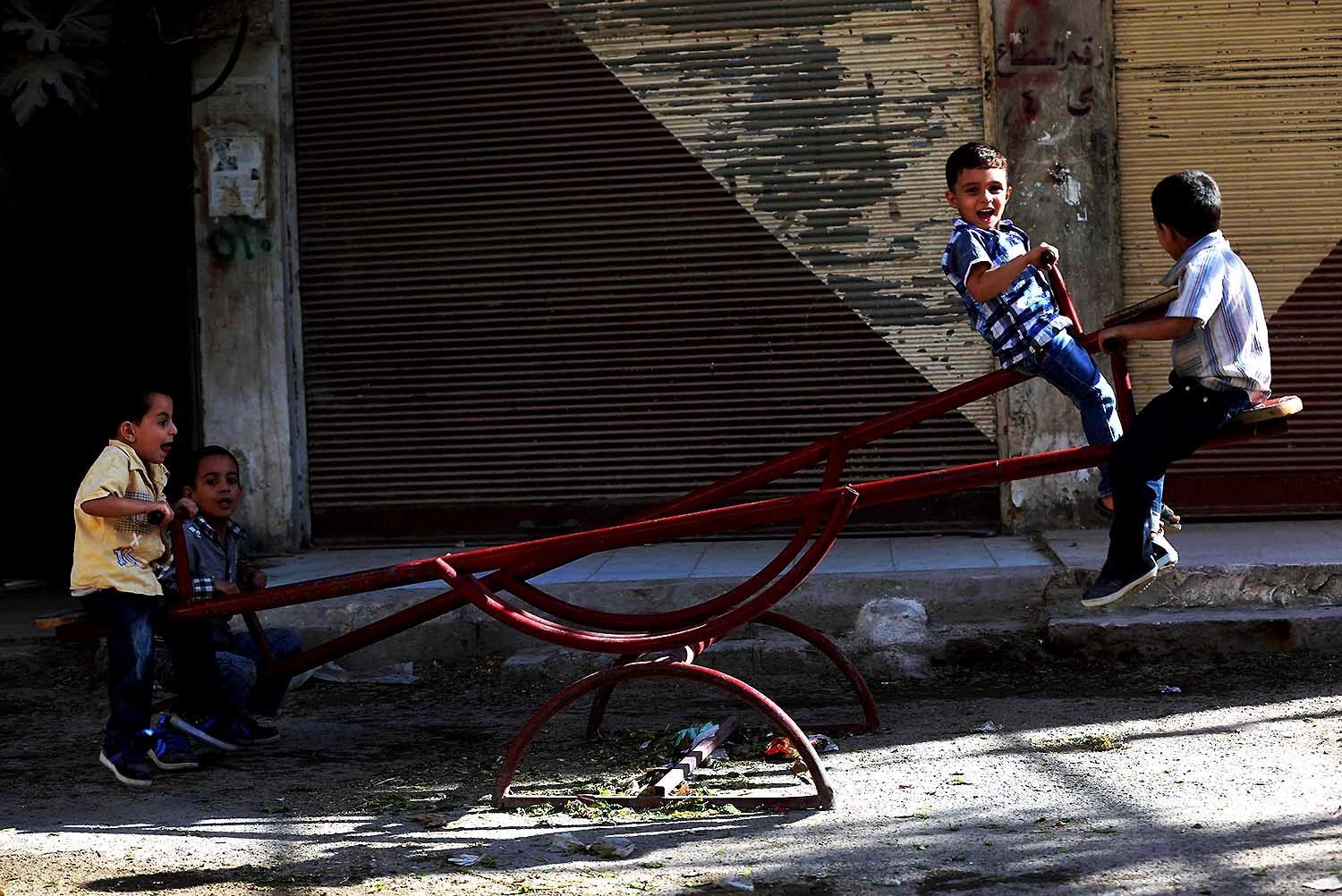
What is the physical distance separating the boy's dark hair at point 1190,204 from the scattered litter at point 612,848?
231cm

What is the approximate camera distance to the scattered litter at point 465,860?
12.2 ft

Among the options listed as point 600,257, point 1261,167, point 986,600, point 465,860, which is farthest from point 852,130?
point 465,860

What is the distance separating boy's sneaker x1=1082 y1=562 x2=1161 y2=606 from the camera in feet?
13.4

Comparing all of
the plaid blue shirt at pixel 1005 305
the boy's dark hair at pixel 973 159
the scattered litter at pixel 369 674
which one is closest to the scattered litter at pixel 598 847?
the plaid blue shirt at pixel 1005 305

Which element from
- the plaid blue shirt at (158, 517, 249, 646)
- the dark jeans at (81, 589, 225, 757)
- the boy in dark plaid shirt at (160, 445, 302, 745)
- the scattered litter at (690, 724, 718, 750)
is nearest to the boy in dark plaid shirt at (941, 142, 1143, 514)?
the scattered litter at (690, 724, 718, 750)

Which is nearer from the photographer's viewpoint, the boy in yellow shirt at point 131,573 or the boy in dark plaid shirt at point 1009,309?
the boy in dark plaid shirt at point 1009,309

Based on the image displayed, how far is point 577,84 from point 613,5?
1.46 feet

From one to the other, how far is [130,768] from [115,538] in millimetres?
744

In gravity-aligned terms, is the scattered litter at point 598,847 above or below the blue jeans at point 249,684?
below

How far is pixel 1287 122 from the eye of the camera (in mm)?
7305

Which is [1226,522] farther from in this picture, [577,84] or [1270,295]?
[577,84]

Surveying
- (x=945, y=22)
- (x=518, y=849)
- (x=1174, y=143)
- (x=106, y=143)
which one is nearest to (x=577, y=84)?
(x=945, y=22)

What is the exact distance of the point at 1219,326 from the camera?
4.05m

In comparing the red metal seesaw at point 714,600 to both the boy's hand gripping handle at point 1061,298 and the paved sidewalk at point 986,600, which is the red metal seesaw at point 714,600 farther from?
the paved sidewalk at point 986,600
